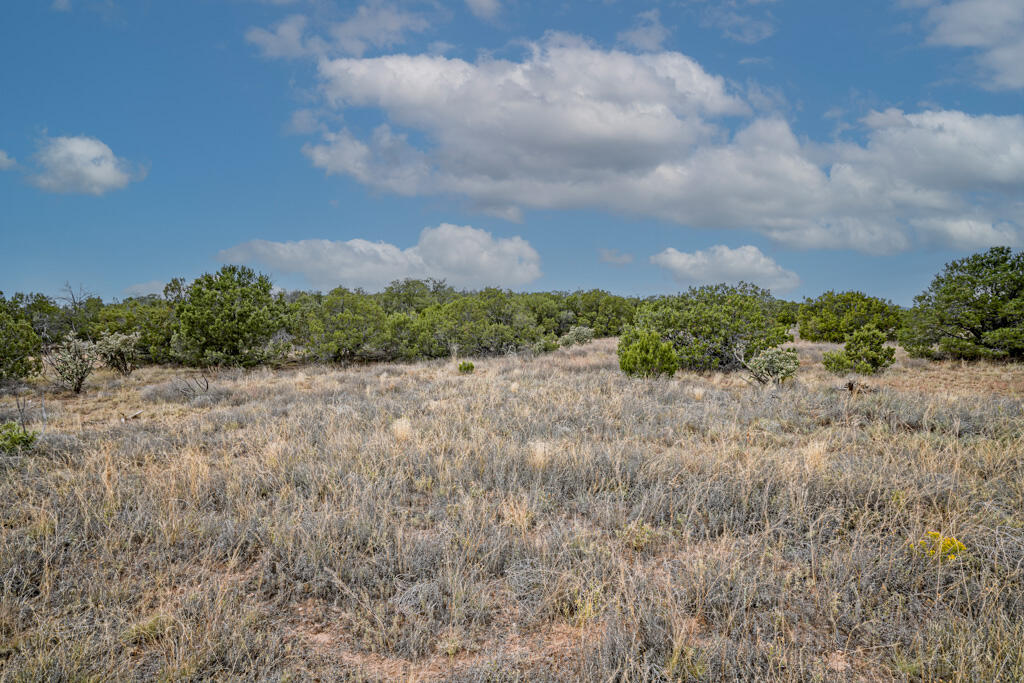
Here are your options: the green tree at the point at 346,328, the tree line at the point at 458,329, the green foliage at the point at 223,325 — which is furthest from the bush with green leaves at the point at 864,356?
the green foliage at the point at 223,325

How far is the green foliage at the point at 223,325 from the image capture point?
19.2 metres

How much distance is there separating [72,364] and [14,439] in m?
11.2

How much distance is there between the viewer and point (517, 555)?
391 cm

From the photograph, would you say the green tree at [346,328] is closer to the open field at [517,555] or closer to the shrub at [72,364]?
the shrub at [72,364]

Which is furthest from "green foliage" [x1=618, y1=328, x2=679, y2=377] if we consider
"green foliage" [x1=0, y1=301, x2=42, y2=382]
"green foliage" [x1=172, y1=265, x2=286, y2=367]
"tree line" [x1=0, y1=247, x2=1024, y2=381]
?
"green foliage" [x1=0, y1=301, x2=42, y2=382]

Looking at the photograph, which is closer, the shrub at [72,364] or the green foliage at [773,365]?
the green foliage at [773,365]

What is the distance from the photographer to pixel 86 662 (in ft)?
9.32

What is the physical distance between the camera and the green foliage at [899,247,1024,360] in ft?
57.3

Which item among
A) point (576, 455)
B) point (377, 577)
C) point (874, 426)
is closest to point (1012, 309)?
point (874, 426)

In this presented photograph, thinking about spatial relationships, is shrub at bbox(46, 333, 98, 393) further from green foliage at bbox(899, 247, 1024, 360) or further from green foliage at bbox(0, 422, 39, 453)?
green foliage at bbox(899, 247, 1024, 360)

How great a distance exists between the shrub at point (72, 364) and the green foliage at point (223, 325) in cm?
374

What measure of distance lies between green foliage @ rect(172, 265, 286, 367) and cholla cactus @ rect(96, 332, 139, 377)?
158 cm

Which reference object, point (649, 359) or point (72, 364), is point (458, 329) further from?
point (72, 364)

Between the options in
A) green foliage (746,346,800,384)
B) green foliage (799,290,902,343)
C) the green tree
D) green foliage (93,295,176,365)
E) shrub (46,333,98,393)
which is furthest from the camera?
green foliage (799,290,902,343)
